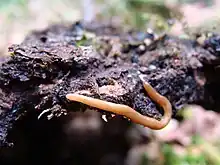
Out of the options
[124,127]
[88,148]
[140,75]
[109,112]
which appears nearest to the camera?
[109,112]

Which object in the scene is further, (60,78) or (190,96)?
(190,96)

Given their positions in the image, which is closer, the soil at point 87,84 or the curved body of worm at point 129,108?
the curved body of worm at point 129,108

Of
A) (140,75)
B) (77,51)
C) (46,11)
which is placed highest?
(77,51)

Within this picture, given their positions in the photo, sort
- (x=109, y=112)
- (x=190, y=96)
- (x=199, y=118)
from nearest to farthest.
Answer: (x=109, y=112) < (x=190, y=96) < (x=199, y=118)

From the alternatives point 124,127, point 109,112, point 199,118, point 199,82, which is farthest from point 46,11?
point 109,112

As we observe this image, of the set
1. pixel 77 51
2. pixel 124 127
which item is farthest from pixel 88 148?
pixel 77 51

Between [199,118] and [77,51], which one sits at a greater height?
[77,51]

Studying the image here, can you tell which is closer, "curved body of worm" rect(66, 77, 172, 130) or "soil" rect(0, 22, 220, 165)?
"curved body of worm" rect(66, 77, 172, 130)

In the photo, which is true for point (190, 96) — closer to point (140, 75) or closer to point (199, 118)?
point (140, 75)
